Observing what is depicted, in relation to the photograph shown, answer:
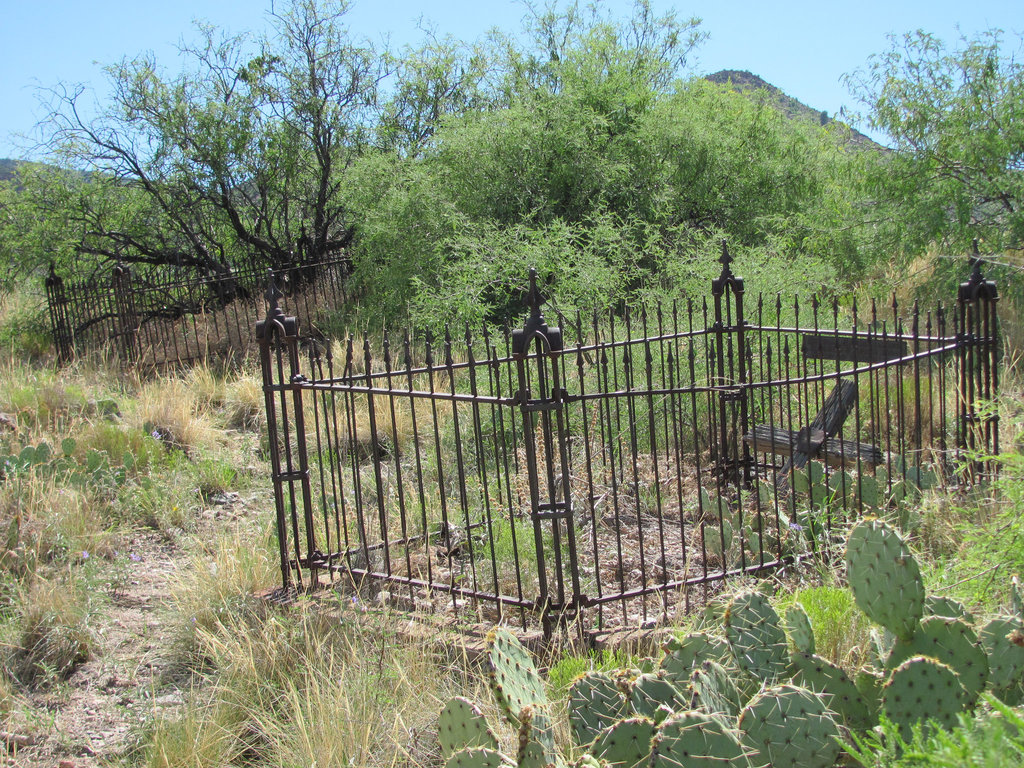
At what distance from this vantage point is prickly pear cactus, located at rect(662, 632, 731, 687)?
2594mm

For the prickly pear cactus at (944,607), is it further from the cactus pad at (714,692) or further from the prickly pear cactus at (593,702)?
the prickly pear cactus at (593,702)

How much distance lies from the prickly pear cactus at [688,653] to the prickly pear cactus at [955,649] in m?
0.53

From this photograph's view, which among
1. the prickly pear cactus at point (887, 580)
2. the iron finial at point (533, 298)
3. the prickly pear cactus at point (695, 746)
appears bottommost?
the prickly pear cactus at point (695, 746)

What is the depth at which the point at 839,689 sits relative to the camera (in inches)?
98.5

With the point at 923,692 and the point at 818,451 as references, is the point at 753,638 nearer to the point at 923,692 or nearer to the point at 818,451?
the point at 923,692

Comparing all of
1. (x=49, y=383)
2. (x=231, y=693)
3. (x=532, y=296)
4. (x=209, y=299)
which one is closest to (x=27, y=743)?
(x=231, y=693)

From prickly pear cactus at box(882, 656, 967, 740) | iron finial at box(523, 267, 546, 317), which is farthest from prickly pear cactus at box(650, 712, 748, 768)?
iron finial at box(523, 267, 546, 317)

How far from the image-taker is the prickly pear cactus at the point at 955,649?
237 centimetres

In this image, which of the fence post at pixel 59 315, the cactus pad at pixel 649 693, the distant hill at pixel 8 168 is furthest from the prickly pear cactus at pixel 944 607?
the distant hill at pixel 8 168

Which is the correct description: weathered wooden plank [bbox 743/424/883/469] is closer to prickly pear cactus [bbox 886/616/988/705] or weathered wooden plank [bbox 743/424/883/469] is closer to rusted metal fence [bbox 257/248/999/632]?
rusted metal fence [bbox 257/248/999/632]

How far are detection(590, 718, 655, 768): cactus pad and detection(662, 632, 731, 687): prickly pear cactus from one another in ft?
1.19

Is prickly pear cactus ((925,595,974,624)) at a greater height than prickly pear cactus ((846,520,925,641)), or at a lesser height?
lesser

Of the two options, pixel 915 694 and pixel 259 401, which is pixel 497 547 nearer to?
pixel 915 694

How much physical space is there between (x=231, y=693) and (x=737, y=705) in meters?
2.14
